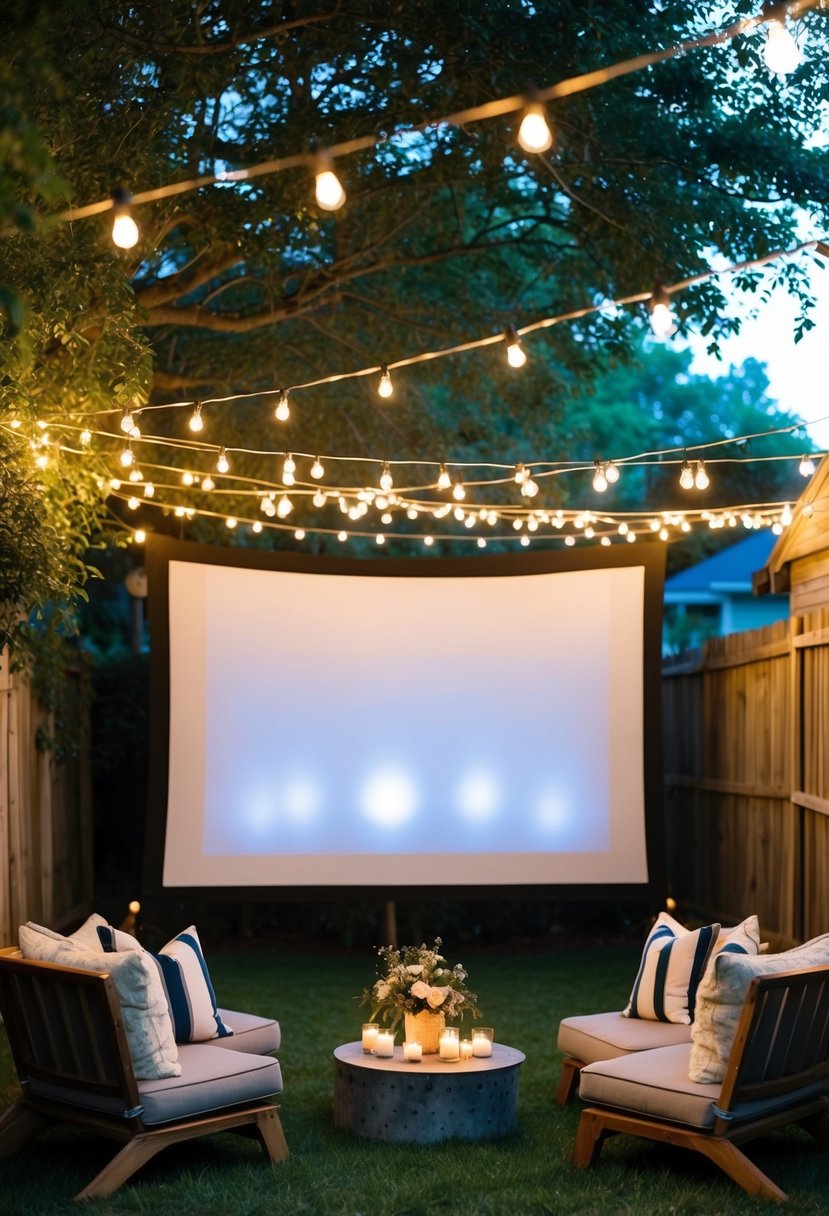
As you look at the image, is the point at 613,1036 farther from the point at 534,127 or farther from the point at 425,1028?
the point at 534,127

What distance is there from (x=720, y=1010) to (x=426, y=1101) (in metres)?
1.07

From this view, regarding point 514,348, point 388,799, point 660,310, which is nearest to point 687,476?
point 514,348

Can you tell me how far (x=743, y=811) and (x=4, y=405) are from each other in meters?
4.72

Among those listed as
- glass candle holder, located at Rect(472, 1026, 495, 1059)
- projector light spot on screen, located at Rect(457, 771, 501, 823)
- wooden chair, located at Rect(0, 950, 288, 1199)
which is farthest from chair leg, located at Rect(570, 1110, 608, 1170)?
projector light spot on screen, located at Rect(457, 771, 501, 823)

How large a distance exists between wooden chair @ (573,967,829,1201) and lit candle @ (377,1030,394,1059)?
0.74m

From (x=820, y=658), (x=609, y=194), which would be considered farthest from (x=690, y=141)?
(x=820, y=658)

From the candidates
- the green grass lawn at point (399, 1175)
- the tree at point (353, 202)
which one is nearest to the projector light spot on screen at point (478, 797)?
the green grass lawn at point (399, 1175)

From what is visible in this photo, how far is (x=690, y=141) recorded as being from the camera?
7000 mm

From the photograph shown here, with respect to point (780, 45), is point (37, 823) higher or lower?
lower

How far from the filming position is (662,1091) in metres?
4.10

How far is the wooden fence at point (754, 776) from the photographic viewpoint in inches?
254

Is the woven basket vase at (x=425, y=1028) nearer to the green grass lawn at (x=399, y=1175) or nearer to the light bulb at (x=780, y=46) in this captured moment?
the green grass lawn at (x=399, y=1175)

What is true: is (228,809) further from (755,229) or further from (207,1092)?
(755,229)

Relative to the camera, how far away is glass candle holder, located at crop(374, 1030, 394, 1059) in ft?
15.5
